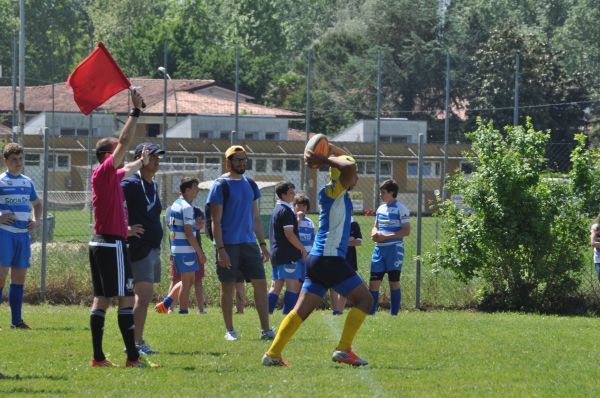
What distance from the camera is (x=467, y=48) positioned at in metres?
76.9

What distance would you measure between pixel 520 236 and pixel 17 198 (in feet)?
24.5

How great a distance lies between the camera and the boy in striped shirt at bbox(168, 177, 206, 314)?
15.5 m

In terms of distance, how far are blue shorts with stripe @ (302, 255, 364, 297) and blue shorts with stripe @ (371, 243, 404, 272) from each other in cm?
628

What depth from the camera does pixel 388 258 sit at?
1634 cm

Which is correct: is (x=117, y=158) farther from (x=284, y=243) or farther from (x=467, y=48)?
(x=467, y=48)

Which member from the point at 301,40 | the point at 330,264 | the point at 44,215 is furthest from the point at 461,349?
the point at 301,40

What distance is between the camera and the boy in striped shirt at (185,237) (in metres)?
15.5

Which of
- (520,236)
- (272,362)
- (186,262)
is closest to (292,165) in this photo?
(520,236)

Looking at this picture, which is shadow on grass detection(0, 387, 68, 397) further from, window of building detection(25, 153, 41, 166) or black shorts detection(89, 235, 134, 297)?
window of building detection(25, 153, 41, 166)

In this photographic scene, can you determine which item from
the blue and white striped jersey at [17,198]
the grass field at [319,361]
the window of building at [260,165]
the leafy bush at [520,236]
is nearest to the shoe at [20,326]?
the grass field at [319,361]

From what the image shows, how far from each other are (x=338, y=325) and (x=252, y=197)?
9.79 feet

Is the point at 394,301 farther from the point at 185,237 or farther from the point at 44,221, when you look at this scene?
the point at 44,221

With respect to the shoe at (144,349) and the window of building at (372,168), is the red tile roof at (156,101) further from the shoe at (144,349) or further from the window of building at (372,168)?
the shoe at (144,349)

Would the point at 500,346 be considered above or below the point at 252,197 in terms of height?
below
